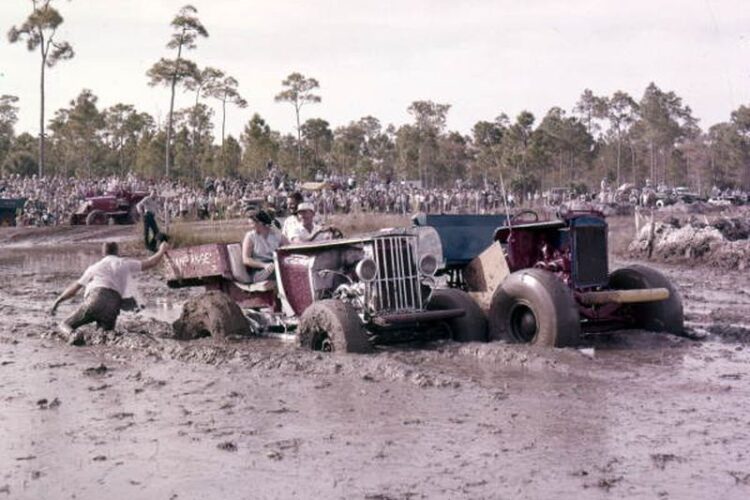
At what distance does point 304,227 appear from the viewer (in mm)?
11578

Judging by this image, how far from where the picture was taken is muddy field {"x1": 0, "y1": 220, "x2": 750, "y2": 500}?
19.0 ft

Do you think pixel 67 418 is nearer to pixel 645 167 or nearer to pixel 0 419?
pixel 0 419

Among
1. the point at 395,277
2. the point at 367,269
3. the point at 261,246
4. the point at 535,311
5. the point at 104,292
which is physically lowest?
the point at 535,311

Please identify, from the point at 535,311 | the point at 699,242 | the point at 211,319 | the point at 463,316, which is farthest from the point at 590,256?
the point at 699,242

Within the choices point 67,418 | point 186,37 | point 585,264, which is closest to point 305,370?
point 67,418

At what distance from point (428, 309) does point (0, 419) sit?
4.63 metres

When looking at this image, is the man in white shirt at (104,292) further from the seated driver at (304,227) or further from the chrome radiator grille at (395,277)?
the chrome radiator grille at (395,277)

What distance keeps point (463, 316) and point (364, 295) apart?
3.81 ft

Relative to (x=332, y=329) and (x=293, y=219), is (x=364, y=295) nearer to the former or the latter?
(x=332, y=329)

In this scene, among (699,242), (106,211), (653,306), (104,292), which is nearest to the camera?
(653,306)

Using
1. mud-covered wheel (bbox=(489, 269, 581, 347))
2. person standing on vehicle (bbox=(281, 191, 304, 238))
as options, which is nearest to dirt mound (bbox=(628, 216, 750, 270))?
mud-covered wheel (bbox=(489, 269, 581, 347))

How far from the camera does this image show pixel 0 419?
762cm

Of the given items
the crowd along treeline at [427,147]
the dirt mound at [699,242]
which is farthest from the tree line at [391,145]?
the dirt mound at [699,242]

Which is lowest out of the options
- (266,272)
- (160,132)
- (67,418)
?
(67,418)
